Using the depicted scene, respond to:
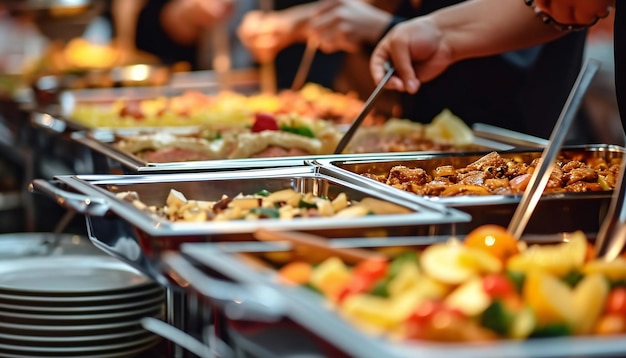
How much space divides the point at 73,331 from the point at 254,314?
961 millimetres

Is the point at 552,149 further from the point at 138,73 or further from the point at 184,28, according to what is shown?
the point at 184,28

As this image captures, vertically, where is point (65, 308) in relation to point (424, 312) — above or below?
below

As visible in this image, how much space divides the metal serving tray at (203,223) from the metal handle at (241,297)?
0.65 ft

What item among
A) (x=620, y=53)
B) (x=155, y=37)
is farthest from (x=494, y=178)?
(x=155, y=37)

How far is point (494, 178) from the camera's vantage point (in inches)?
73.0

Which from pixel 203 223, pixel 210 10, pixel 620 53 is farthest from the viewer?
pixel 210 10

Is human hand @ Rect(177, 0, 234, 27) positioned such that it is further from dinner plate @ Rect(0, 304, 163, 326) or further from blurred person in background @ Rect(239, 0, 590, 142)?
dinner plate @ Rect(0, 304, 163, 326)

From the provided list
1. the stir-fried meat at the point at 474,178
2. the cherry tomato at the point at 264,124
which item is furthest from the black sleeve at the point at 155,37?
the stir-fried meat at the point at 474,178

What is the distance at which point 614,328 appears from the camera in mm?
971

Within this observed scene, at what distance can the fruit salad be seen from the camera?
0.94m

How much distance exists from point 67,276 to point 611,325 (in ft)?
4.89

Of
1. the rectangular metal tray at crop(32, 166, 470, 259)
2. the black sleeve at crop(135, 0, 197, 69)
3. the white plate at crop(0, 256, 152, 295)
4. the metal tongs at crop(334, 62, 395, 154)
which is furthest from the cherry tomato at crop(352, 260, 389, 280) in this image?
the black sleeve at crop(135, 0, 197, 69)

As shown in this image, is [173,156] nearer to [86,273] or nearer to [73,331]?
[86,273]

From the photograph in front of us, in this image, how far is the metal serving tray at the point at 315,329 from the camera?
2.78 feet
